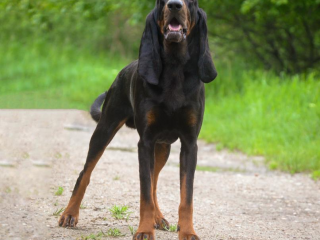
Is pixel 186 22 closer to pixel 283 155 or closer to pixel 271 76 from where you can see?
pixel 283 155

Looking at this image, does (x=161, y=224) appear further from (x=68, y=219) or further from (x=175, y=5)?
(x=175, y=5)

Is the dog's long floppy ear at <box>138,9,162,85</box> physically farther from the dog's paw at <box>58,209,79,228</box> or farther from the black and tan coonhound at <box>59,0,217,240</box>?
the dog's paw at <box>58,209,79,228</box>

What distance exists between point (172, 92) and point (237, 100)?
7.13m

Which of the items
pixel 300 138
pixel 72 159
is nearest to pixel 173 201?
pixel 72 159

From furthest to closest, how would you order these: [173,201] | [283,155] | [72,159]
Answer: [283,155] → [72,159] → [173,201]

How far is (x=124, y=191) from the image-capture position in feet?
20.9

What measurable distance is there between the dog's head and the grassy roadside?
12.8 feet

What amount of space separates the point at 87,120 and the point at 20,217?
655cm

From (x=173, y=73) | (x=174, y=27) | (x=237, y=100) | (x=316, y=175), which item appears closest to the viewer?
(x=174, y=27)

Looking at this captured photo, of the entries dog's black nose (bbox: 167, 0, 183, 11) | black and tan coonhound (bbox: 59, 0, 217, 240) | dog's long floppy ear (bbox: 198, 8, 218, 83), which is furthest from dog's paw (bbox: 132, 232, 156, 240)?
dog's black nose (bbox: 167, 0, 183, 11)

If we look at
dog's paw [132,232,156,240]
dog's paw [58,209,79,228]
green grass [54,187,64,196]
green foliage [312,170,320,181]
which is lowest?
dog's paw [132,232,156,240]

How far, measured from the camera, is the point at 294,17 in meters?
12.4

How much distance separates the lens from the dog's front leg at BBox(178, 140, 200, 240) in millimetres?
4242

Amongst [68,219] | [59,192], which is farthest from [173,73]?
[59,192]
